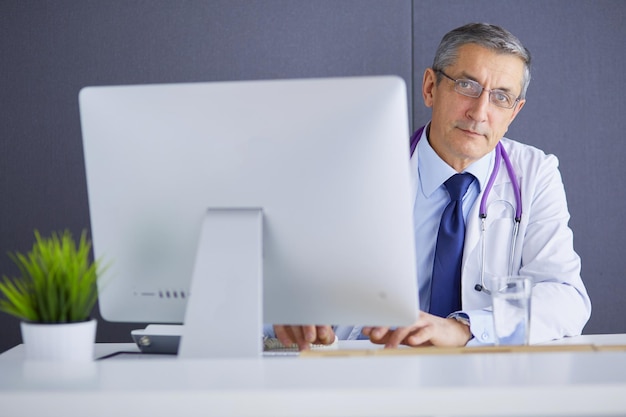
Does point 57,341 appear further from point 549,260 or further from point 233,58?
point 233,58

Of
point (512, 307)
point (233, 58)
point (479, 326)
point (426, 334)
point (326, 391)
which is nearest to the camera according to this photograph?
point (326, 391)

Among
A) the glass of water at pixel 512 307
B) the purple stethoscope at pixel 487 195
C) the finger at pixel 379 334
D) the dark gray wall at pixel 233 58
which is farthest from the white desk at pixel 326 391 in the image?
the dark gray wall at pixel 233 58

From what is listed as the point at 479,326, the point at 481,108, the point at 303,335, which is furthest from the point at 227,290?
the point at 481,108

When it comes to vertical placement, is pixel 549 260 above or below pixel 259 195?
below

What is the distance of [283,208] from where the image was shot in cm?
145

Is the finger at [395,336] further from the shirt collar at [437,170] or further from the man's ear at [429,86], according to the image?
the man's ear at [429,86]

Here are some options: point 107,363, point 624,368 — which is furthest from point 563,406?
point 107,363

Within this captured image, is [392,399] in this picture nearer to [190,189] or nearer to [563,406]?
[563,406]

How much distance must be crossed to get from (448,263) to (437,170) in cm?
33

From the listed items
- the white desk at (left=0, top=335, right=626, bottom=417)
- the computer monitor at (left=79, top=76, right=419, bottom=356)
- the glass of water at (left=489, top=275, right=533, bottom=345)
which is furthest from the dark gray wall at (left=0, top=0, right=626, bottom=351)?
the white desk at (left=0, top=335, right=626, bottom=417)

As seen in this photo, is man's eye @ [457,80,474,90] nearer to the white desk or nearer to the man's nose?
the man's nose

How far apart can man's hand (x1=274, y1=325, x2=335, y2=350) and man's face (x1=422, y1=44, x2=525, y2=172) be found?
93 centimetres

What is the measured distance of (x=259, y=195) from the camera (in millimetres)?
1449

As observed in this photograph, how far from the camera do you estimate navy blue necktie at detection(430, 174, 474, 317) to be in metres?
2.44
